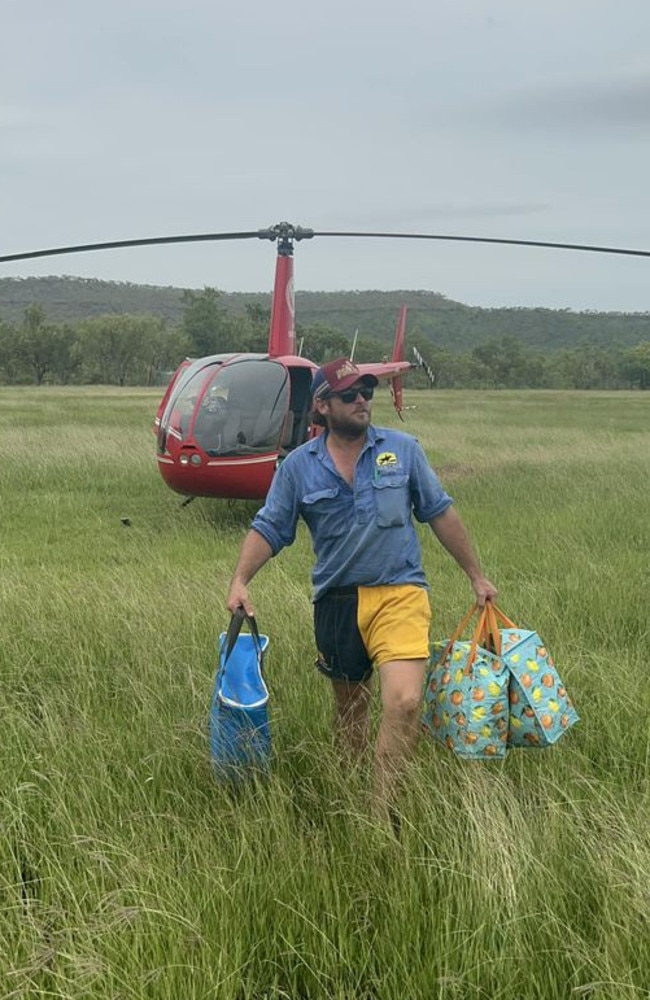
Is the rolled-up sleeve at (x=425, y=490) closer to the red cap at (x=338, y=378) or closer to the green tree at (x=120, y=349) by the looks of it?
the red cap at (x=338, y=378)

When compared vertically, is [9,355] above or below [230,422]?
below

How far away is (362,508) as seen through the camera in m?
3.12

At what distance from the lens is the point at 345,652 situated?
3.19 meters

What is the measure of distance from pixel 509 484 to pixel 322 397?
32.0ft

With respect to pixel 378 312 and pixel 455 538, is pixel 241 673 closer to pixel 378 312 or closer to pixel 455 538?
pixel 455 538

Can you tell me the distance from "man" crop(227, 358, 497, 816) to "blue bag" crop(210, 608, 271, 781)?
19 cm

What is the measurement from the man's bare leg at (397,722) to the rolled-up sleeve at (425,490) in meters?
0.60

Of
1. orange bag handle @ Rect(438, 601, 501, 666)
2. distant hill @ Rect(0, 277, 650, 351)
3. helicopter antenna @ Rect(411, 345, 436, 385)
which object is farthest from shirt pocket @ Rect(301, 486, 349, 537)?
distant hill @ Rect(0, 277, 650, 351)

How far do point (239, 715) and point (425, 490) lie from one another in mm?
1100

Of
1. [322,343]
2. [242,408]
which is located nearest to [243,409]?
[242,408]

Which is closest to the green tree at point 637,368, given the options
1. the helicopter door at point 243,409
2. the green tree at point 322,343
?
the green tree at point 322,343

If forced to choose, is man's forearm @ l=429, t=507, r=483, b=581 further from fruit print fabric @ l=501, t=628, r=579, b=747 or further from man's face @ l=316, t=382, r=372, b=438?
man's face @ l=316, t=382, r=372, b=438

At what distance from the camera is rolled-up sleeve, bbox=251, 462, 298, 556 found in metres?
3.24

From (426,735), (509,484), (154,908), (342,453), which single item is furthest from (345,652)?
(509,484)
